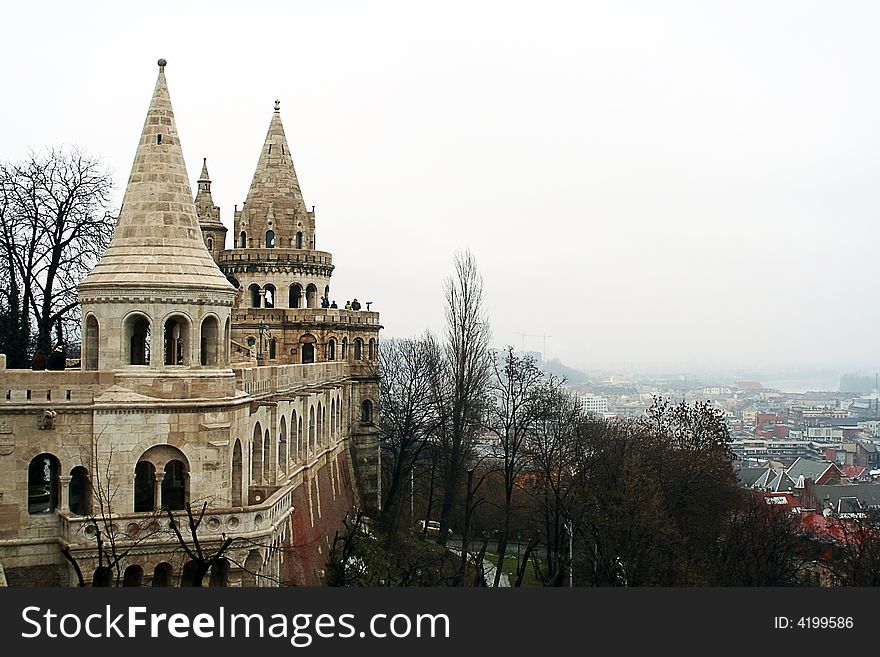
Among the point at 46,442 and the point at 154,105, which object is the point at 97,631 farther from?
the point at 154,105

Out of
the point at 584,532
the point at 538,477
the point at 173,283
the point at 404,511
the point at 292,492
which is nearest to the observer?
the point at 173,283

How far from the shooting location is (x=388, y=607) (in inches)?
527

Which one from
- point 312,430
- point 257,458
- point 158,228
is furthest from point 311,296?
point 158,228

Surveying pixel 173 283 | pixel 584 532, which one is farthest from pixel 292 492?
pixel 584 532

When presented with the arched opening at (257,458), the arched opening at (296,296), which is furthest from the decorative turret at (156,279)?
the arched opening at (296,296)

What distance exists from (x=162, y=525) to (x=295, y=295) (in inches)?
980

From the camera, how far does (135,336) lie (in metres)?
22.0

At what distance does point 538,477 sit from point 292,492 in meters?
17.0

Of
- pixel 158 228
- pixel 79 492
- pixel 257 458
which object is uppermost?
pixel 158 228

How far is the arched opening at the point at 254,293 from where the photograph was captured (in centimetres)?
4419

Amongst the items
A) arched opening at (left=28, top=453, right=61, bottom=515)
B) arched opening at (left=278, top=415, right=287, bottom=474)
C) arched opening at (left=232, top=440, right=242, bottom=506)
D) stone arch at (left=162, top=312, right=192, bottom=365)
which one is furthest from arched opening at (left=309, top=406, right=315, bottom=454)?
arched opening at (left=232, top=440, right=242, bottom=506)

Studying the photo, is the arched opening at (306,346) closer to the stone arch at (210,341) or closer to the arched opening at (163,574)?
the stone arch at (210,341)

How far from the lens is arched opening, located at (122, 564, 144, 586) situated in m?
19.9

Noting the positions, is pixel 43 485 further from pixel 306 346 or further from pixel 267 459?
pixel 306 346
